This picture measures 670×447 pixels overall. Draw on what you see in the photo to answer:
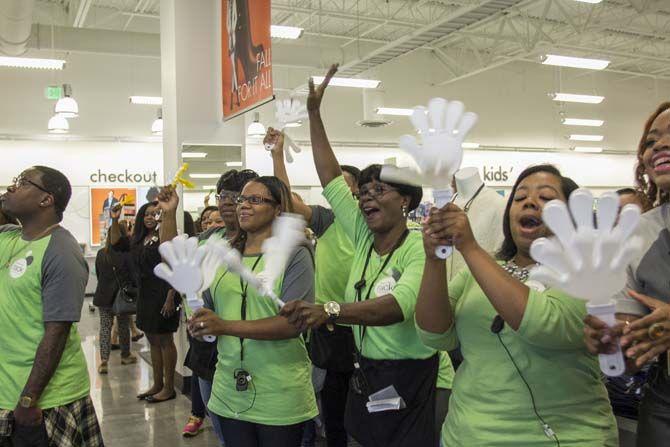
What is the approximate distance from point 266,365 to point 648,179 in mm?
1369

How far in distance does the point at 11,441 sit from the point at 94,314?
9.09 metres

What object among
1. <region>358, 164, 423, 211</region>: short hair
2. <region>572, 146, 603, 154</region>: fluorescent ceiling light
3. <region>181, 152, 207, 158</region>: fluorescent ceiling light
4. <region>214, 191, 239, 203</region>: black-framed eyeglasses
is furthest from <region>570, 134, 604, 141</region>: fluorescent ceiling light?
<region>358, 164, 423, 211</region>: short hair

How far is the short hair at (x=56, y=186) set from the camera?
8.40 feet

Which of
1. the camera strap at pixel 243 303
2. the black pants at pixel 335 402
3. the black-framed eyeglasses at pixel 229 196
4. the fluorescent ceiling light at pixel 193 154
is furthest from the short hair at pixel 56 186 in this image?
the fluorescent ceiling light at pixel 193 154

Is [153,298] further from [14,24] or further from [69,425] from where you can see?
[14,24]

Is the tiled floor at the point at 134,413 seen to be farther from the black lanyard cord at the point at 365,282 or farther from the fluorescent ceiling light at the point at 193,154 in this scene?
the black lanyard cord at the point at 365,282

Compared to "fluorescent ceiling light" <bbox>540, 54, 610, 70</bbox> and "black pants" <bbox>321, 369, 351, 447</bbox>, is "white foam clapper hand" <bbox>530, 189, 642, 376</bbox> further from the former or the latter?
"fluorescent ceiling light" <bbox>540, 54, 610, 70</bbox>

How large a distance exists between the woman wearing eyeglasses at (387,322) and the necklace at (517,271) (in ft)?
1.31

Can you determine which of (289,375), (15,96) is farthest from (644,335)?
(15,96)

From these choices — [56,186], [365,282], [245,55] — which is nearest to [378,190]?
[365,282]

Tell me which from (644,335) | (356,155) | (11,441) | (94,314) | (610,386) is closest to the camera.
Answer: (644,335)

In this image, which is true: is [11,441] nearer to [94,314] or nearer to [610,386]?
[610,386]

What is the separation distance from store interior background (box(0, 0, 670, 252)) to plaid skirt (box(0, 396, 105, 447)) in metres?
3.72

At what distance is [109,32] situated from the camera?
1115cm
